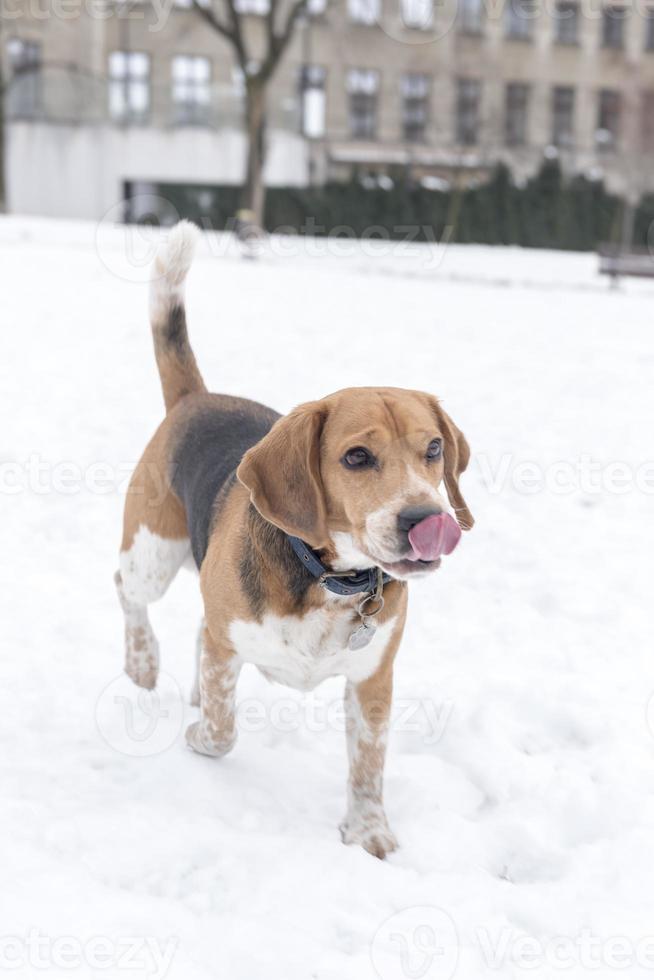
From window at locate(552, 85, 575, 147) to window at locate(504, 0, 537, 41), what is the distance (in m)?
2.48

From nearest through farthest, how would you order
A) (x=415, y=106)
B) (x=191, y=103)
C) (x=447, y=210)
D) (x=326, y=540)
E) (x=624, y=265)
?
(x=326, y=540) → (x=624, y=265) → (x=191, y=103) → (x=447, y=210) → (x=415, y=106)

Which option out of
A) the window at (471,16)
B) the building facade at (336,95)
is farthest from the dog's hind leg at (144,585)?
the window at (471,16)

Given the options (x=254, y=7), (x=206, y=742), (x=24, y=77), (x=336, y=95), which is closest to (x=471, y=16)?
(x=336, y=95)

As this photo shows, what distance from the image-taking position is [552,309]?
13867 mm

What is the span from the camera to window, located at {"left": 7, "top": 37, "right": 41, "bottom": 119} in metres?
32.0

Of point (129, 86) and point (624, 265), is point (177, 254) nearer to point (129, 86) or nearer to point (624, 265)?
point (624, 265)

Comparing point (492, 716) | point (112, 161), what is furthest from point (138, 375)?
point (112, 161)

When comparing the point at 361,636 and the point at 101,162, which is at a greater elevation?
the point at 361,636

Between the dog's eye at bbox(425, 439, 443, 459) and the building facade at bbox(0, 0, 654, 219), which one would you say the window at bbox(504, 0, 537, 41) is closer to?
the building facade at bbox(0, 0, 654, 219)

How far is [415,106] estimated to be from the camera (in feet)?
125

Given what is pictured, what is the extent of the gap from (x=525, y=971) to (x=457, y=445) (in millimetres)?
1546

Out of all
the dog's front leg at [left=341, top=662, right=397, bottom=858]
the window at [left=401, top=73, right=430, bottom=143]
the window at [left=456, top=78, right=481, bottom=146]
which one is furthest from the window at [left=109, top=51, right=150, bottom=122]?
the dog's front leg at [left=341, top=662, right=397, bottom=858]

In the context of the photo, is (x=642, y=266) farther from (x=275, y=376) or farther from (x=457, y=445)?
(x=457, y=445)

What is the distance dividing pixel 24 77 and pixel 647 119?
20.3 meters
